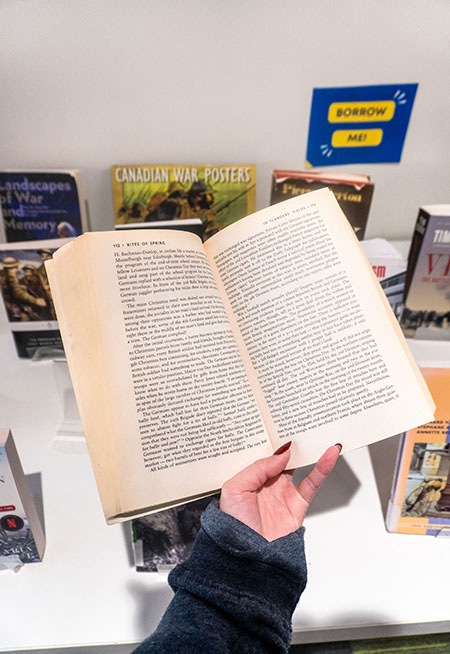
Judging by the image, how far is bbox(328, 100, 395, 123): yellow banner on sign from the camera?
100 centimetres

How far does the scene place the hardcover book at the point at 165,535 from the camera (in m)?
0.65

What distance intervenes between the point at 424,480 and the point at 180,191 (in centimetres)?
74

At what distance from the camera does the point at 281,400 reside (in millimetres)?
589

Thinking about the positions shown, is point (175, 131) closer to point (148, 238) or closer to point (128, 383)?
point (148, 238)

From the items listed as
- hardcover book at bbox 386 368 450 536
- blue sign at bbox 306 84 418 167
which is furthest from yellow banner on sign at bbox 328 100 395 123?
Result: hardcover book at bbox 386 368 450 536

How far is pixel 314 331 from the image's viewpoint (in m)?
0.60

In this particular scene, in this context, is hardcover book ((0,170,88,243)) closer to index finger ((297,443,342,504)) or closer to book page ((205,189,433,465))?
book page ((205,189,433,465))

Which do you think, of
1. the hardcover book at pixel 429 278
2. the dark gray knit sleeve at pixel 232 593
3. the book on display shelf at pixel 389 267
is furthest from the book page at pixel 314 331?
the hardcover book at pixel 429 278

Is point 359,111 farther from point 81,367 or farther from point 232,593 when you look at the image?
point 232,593

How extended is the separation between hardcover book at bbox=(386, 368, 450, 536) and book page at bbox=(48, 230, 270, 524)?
0.23m

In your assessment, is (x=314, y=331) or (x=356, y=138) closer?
(x=314, y=331)

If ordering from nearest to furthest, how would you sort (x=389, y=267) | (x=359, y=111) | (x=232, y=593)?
1. (x=232, y=593)
2. (x=389, y=267)
3. (x=359, y=111)

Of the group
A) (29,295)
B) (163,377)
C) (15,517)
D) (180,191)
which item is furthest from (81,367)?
(180,191)

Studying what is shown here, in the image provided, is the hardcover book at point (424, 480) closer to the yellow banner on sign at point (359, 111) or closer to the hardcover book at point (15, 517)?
the hardcover book at point (15, 517)
